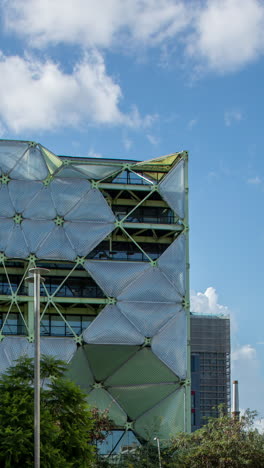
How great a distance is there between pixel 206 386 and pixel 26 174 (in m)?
63.0

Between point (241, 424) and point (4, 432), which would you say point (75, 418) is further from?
point (241, 424)

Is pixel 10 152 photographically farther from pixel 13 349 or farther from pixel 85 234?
pixel 13 349

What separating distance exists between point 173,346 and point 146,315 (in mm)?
2009

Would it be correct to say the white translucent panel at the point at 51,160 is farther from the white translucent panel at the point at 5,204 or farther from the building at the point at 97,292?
the white translucent panel at the point at 5,204

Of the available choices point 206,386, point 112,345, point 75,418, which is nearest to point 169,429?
point 112,345

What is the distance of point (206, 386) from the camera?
102m

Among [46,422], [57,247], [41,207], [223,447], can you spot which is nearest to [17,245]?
[57,247]

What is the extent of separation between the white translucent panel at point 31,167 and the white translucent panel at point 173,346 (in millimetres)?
9753

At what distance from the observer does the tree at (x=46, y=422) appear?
27.2m

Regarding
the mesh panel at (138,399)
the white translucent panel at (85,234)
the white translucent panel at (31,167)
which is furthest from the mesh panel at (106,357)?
the white translucent panel at (31,167)

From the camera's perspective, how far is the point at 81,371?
4241cm

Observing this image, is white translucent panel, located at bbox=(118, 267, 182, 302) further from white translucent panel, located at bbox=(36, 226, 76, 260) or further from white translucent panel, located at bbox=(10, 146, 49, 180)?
white translucent panel, located at bbox=(10, 146, 49, 180)

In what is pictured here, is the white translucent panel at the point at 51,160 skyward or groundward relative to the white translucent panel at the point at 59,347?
skyward

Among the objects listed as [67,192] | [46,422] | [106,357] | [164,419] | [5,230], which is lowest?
[46,422]
